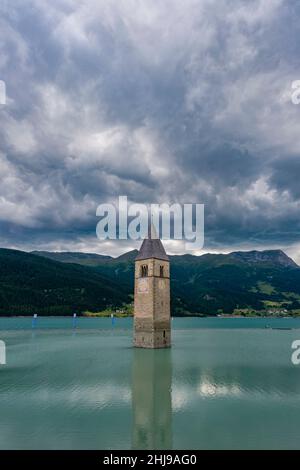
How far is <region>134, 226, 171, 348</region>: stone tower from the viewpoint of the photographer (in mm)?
61469

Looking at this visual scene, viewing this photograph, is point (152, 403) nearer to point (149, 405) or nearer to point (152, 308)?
point (149, 405)

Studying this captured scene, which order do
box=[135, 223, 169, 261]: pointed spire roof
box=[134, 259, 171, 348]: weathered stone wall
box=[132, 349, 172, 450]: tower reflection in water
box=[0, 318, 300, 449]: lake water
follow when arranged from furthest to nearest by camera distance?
box=[135, 223, 169, 261]: pointed spire roof
box=[134, 259, 171, 348]: weathered stone wall
box=[132, 349, 172, 450]: tower reflection in water
box=[0, 318, 300, 449]: lake water

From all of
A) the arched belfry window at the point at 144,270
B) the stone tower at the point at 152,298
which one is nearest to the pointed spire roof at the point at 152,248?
the stone tower at the point at 152,298

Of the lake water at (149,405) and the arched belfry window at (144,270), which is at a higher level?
the arched belfry window at (144,270)

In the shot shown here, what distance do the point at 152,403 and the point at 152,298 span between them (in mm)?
32219

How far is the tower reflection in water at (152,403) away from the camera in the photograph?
20.9 m

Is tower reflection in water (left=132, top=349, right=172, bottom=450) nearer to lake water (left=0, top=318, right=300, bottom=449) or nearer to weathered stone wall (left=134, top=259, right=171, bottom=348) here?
lake water (left=0, top=318, right=300, bottom=449)

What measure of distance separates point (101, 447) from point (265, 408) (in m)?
14.1

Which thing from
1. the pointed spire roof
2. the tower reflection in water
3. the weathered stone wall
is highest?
the pointed spire roof

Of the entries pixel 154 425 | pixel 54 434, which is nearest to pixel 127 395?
pixel 154 425

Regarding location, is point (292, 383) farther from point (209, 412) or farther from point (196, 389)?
point (209, 412)

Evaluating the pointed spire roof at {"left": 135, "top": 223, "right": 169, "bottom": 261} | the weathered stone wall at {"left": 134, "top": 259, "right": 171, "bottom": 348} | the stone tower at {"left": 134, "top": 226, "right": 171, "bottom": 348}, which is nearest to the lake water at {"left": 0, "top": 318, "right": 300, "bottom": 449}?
the weathered stone wall at {"left": 134, "top": 259, "right": 171, "bottom": 348}

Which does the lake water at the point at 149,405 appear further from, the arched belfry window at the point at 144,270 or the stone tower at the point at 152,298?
the arched belfry window at the point at 144,270
